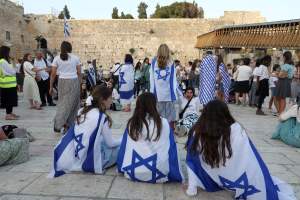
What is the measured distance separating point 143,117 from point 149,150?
331mm

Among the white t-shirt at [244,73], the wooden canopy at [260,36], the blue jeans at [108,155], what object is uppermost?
the wooden canopy at [260,36]

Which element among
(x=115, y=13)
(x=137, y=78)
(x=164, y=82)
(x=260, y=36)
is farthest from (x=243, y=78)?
(x=115, y=13)

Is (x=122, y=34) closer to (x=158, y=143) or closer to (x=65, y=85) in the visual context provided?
(x=65, y=85)

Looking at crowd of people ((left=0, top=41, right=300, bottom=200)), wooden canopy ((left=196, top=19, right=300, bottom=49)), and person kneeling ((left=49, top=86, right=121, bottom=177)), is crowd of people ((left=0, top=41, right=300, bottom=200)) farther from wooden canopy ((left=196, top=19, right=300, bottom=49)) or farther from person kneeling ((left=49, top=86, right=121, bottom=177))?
wooden canopy ((left=196, top=19, right=300, bottom=49))

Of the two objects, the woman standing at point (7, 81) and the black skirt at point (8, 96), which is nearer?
the woman standing at point (7, 81)

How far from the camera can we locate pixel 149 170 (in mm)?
3557

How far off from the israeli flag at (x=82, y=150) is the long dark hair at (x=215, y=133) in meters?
1.19

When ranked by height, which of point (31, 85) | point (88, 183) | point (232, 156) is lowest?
point (88, 183)

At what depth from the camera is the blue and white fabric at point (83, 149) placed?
388 centimetres

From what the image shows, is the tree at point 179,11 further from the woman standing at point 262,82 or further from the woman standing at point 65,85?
the woman standing at point 65,85

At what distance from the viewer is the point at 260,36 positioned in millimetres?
14969

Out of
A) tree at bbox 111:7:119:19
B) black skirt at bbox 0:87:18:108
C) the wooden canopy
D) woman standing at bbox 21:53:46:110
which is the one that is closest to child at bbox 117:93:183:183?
black skirt at bbox 0:87:18:108

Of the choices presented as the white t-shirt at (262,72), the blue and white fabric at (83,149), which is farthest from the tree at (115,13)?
the blue and white fabric at (83,149)

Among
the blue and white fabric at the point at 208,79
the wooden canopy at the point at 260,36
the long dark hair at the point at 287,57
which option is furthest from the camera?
the wooden canopy at the point at 260,36
